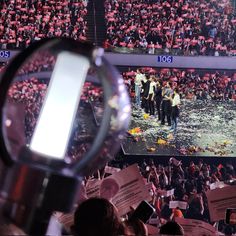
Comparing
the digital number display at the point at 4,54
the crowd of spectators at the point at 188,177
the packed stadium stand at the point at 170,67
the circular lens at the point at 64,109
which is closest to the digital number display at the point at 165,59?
the packed stadium stand at the point at 170,67

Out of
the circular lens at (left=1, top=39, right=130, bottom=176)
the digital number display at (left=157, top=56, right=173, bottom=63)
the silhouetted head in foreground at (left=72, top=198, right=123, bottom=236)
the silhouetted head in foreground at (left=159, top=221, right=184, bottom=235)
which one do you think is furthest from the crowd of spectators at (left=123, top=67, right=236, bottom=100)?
the circular lens at (left=1, top=39, right=130, bottom=176)

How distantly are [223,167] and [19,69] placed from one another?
6306mm

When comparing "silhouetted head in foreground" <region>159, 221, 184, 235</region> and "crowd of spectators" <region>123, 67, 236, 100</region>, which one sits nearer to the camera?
"silhouetted head in foreground" <region>159, 221, 184, 235</region>

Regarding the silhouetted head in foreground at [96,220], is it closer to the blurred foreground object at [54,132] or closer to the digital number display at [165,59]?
the blurred foreground object at [54,132]

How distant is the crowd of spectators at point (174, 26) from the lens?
22.6ft

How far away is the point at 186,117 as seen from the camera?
22.5 feet

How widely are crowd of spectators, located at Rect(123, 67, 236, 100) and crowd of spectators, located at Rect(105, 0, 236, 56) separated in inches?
9.5

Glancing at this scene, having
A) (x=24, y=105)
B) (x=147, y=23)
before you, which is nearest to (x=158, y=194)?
(x=147, y=23)

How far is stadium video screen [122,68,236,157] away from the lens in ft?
21.9

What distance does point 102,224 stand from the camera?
3.49ft

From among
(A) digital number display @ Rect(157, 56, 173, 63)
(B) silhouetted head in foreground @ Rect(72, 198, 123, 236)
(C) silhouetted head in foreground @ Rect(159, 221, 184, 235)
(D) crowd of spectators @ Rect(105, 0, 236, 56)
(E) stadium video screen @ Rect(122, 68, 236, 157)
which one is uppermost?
(D) crowd of spectators @ Rect(105, 0, 236, 56)

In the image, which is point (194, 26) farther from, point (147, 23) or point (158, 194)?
point (158, 194)

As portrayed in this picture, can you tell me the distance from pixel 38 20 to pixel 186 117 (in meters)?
2.11

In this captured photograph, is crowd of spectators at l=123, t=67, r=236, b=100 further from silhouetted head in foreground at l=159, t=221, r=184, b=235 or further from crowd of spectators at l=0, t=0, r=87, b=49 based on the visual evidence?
silhouetted head in foreground at l=159, t=221, r=184, b=235
